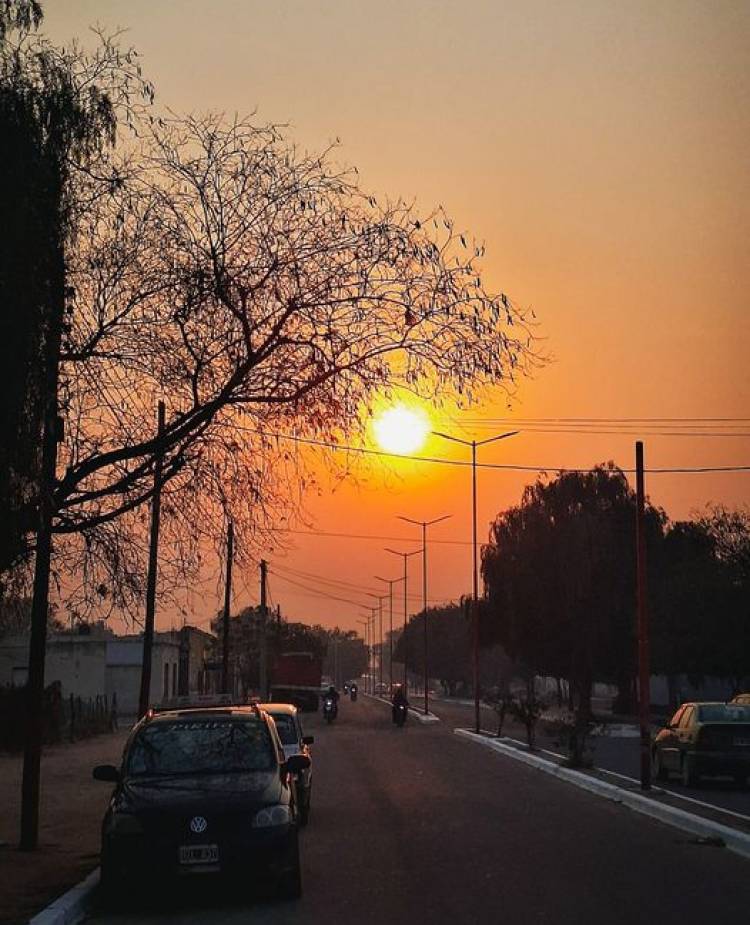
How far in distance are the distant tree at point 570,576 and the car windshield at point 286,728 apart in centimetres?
A: 4488

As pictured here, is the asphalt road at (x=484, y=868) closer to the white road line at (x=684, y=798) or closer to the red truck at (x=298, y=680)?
the white road line at (x=684, y=798)

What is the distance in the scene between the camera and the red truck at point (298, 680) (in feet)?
284

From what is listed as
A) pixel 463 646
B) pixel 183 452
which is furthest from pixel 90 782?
pixel 463 646

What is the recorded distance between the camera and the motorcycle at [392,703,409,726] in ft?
197

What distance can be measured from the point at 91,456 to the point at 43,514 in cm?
120

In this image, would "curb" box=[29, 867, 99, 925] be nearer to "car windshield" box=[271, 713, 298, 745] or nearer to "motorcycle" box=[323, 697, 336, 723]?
"car windshield" box=[271, 713, 298, 745]

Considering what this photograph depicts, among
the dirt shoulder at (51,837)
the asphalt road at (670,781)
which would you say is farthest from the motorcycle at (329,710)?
the dirt shoulder at (51,837)

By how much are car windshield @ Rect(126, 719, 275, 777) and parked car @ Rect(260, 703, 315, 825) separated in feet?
17.9

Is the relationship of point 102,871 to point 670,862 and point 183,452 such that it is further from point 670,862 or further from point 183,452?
point 670,862

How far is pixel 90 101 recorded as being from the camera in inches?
565

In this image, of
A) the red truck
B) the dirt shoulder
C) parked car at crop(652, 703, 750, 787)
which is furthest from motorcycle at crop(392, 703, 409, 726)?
parked car at crop(652, 703, 750, 787)

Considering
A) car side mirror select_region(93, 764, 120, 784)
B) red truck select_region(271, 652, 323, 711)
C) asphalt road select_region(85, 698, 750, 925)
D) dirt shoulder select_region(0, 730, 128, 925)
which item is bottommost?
dirt shoulder select_region(0, 730, 128, 925)

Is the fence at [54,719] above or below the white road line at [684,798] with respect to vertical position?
above

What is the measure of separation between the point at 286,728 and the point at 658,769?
11.6m
